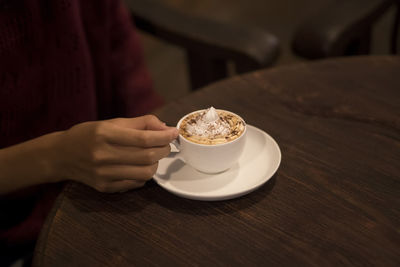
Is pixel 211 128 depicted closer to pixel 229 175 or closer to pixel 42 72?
pixel 229 175

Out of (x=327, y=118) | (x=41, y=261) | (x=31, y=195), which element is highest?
(x=327, y=118)

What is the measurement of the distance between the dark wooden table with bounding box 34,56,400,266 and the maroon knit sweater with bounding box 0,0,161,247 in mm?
300

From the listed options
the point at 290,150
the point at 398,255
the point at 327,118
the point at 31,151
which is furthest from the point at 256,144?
the point at 31,151

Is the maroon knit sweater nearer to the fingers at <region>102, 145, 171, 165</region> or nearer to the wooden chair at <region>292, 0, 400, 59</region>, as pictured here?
the fingers at <region>102, 145, 171, 165</region>

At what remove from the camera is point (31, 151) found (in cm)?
78

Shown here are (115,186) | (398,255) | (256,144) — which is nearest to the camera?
(398,255)

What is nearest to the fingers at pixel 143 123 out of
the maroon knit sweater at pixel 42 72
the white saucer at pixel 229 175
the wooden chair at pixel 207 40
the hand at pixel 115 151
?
the hand at pixel 115 151

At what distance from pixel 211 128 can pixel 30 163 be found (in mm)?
374

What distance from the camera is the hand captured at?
708mm

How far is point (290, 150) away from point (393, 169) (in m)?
0.21

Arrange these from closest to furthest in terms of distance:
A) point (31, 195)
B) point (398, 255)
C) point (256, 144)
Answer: point (398, 255) → point (256, 144) → point (31, 195)

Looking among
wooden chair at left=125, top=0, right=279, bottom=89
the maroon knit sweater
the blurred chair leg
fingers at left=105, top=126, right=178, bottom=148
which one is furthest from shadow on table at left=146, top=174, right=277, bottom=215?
the blurred chair leg

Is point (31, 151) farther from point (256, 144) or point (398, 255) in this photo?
point (398, 255)

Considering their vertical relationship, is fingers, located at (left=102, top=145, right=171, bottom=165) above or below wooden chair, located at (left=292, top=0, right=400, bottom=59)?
below
